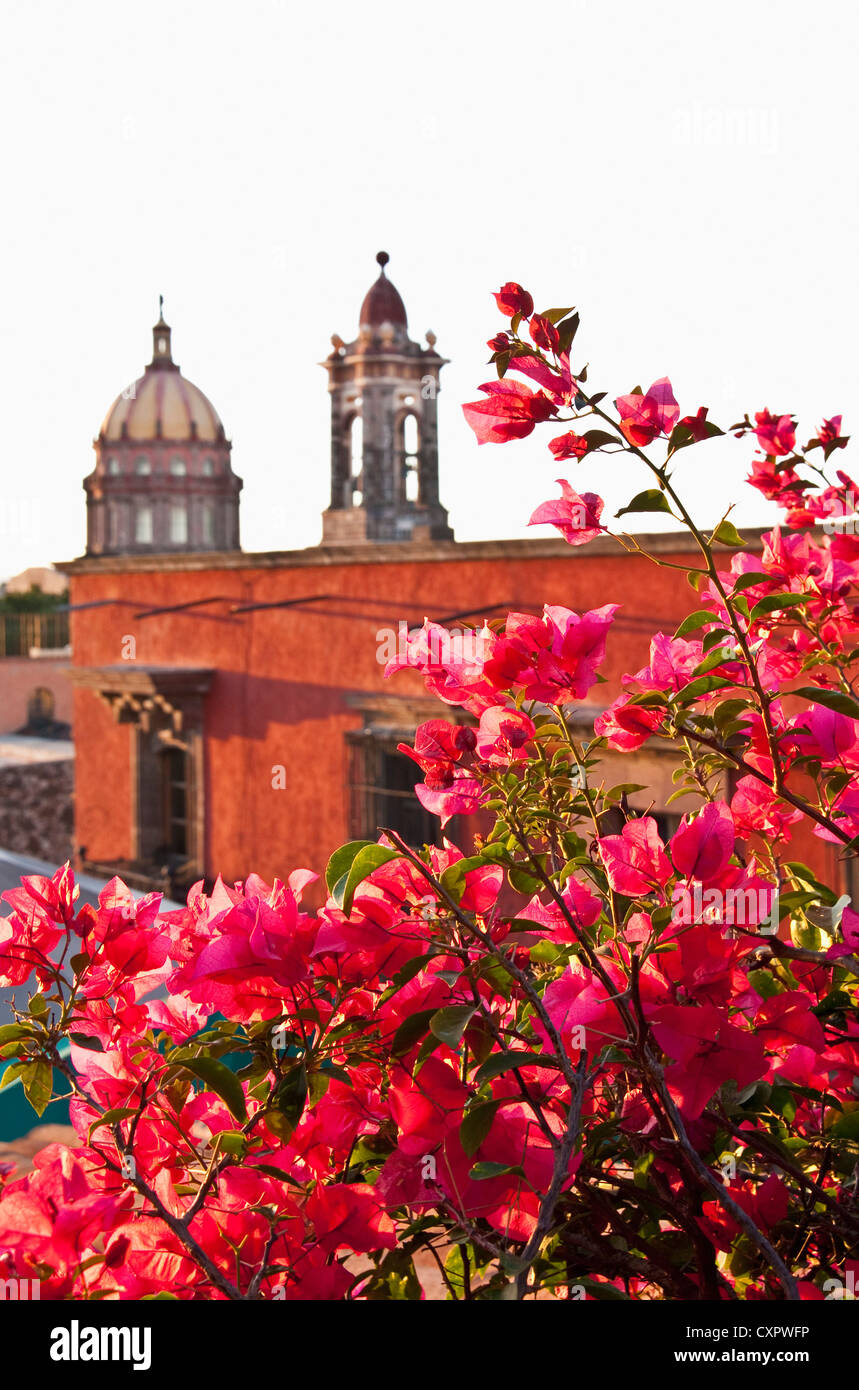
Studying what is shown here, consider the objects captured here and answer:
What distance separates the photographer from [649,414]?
4.27ft

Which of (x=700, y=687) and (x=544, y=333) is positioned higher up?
(x=544, y=333)

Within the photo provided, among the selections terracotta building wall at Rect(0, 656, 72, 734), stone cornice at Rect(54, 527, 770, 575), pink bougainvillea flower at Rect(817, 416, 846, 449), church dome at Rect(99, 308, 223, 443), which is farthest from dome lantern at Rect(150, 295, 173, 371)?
pink bougainvillea flower at Rect(817, 416, 846, 449)

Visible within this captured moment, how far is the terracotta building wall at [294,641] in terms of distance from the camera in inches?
336

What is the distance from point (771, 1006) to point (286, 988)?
468mm

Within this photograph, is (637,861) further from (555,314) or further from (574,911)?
(555,314)

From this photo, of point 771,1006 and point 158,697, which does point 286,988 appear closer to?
point 771,1006

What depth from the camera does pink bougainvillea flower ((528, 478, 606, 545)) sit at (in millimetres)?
1336

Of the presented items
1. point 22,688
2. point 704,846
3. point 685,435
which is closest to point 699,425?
point 685,435

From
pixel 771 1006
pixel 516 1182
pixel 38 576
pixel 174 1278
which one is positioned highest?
pixel 38 576

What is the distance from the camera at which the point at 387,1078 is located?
122 cm

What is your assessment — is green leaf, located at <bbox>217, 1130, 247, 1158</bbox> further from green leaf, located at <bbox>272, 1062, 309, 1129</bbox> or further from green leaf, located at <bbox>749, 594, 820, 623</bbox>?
green leaf, located at <bbox>749, 594, 820, 623</bbox>

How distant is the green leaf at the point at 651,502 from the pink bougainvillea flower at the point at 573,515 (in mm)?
103

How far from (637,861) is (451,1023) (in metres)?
0.27
